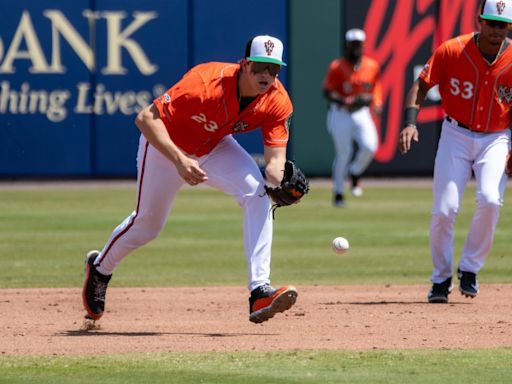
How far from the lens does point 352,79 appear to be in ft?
63.1

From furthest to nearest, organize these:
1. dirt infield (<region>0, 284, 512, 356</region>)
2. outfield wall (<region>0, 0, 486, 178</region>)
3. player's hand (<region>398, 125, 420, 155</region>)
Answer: outfield wall (<region>0, 0, 486, 178</region>) → player's hand (<region>398, 125, 420, 155</region>) → dirt infield (<region>0, 284, 512, 356</region>)

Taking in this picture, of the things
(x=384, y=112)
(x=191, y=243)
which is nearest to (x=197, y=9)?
(x=384, y=112)

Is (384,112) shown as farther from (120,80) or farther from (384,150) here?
(120,80)

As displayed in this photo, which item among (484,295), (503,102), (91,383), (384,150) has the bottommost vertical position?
(384,150)

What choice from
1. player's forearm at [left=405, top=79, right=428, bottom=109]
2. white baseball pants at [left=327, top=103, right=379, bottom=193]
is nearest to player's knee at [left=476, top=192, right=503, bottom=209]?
player's forearm at [left=405, top=79, right=428, bottom=109]

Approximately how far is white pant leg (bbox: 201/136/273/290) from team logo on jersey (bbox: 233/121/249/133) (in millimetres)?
185

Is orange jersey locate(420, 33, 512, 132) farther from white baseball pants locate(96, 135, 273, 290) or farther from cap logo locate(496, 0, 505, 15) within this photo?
white baseball pants locate(96, 135, 273, 290)

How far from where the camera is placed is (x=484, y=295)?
10.2 meters

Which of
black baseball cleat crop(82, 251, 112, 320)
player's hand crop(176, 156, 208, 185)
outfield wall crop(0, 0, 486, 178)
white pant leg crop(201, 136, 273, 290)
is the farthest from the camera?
outfield wall crop(0, 0, 486, 178)

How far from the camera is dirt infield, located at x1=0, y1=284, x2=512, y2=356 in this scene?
7.75m

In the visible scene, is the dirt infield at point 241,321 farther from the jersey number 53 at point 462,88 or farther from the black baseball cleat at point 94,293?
the jersey number 53 at point 462,88

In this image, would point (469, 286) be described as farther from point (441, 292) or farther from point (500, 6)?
point (500, 6)

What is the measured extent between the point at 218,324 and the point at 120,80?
1627 centimetres

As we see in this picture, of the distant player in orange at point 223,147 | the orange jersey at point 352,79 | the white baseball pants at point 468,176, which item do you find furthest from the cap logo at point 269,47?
the orange jersey at point 352,79
